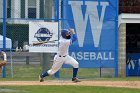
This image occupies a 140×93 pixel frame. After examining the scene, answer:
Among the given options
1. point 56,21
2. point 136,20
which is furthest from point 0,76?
point 136,20

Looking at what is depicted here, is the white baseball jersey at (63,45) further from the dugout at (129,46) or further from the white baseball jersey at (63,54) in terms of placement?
the dugout at (129,46)

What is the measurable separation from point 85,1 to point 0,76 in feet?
17.5

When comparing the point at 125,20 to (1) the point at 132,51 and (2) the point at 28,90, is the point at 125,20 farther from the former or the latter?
(2) the point at 28,90

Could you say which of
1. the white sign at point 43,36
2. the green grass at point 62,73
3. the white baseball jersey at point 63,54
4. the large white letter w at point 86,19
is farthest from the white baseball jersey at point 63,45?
the large white letter w at point 86,19

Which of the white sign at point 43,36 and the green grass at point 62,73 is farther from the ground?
the white sign at point 43,36

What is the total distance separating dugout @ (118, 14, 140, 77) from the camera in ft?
79.3

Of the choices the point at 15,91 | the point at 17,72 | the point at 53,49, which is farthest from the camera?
the point at 17,72

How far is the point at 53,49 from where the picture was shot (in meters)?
22.6

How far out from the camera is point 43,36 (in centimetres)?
2280

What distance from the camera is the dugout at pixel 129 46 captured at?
79.3ft

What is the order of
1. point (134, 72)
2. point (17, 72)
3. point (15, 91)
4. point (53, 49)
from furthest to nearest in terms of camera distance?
point (134, 72)
point (17, 72)
point (53, 49)
point (15, 91)

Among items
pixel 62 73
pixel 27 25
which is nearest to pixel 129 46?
pixel 62 73

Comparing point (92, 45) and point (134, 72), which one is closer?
point (92, 45)

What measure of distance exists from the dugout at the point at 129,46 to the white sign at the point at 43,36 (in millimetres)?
3481
